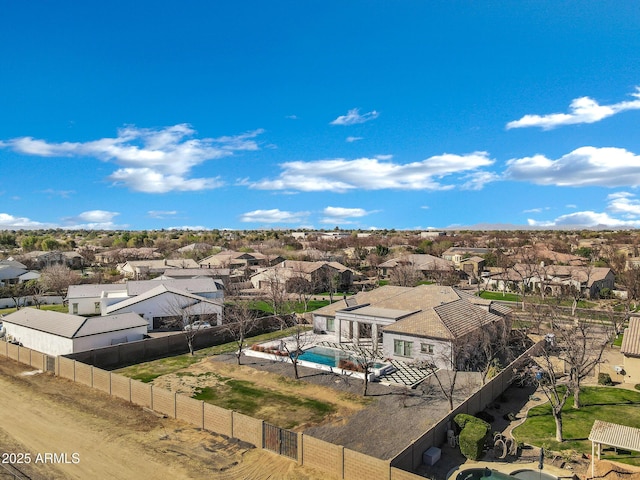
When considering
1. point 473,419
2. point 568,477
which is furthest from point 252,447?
point 568,477

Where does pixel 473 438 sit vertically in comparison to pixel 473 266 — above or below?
below

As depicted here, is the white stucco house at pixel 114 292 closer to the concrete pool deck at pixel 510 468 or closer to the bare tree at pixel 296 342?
the bare tree at pixel 296 342

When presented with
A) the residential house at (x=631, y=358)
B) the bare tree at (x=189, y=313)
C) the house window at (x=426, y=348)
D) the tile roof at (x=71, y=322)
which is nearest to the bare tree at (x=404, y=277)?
the bare tree at (x=189, y=313)

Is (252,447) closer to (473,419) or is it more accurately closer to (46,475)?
(46,475)

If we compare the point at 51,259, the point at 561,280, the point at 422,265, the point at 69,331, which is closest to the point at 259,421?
the point at 69,331

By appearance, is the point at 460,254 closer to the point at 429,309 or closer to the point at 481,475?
the point at 429,309

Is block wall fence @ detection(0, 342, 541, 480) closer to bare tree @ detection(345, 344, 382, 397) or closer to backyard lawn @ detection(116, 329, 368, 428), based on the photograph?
backyard lawn @ detection(116, 329, 368, 428)
